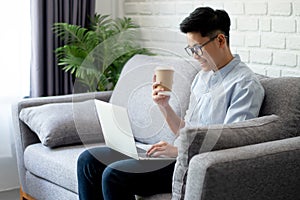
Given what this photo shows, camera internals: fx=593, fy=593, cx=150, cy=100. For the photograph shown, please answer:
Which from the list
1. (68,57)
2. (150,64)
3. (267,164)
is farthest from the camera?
(68,57)

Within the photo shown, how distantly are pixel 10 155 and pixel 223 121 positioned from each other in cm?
185

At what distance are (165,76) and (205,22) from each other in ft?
0.96

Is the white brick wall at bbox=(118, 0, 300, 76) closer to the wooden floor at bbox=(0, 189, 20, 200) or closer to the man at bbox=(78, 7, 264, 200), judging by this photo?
the man at bbox=(78, 7, 264, 200)

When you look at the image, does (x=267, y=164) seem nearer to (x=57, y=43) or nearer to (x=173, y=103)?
(x=173, y=103)

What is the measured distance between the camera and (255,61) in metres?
3.10

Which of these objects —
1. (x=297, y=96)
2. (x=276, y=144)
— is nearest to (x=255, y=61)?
(x=297, y=96)

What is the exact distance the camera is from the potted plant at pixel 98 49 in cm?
249

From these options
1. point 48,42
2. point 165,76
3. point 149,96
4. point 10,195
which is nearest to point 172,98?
point 149,96

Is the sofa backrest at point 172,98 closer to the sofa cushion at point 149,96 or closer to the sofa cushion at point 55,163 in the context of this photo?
the sofa cushion at point 149,96

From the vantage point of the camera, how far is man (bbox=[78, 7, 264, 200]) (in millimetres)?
2273

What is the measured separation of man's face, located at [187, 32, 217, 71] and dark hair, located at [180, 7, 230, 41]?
0.02 metres

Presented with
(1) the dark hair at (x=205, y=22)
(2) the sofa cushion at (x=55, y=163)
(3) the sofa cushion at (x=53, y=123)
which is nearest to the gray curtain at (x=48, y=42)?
(3) the sofa cushion at (x=53, y=123)

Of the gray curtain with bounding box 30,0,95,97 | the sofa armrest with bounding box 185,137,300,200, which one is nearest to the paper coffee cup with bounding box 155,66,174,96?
the sofa armrest with bounding box 185,137,300,200

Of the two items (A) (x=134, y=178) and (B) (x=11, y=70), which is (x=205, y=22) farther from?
(B) (x=11, y=70)
